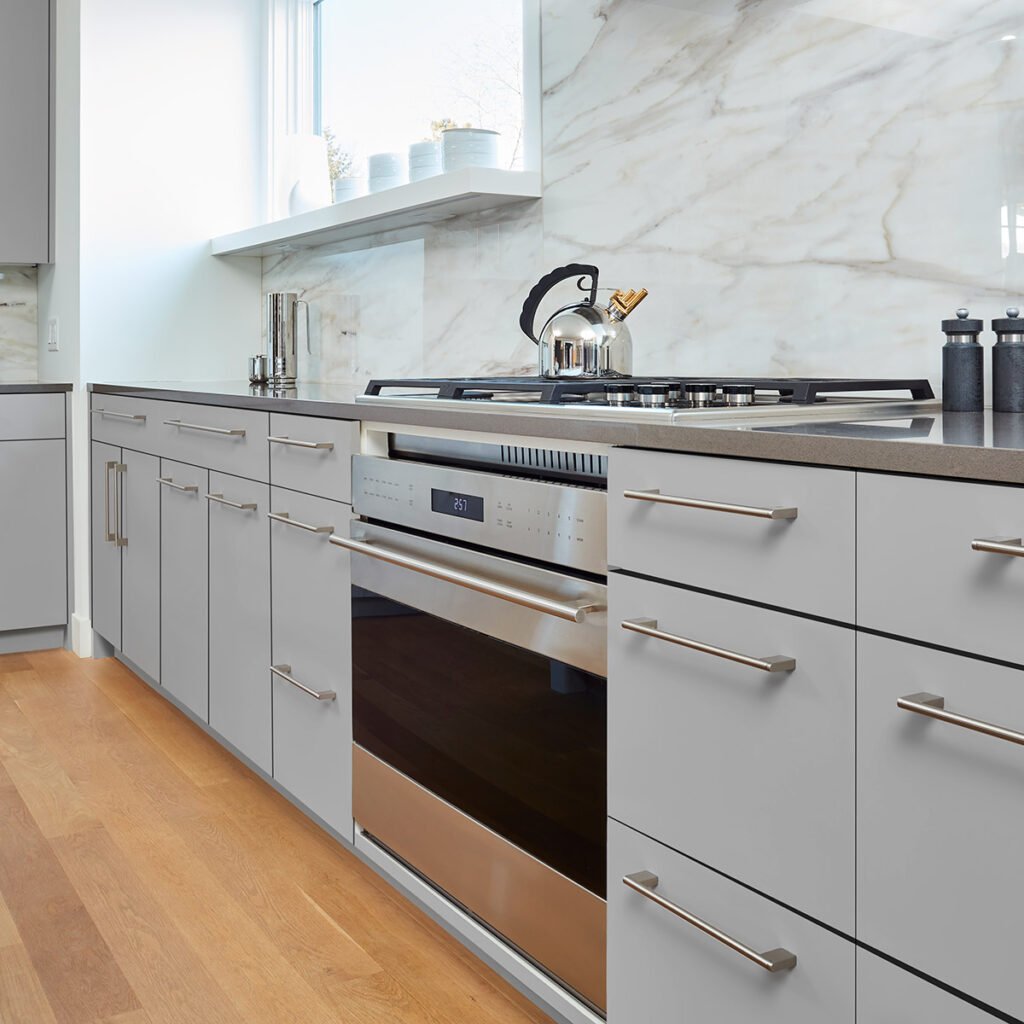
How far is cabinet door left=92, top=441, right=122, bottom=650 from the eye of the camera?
3.58 m

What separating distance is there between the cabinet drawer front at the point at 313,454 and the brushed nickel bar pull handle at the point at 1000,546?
1327 millimetres

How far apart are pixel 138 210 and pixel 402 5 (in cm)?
115

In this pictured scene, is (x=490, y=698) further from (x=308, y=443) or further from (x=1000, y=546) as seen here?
(x=1000, y=546)

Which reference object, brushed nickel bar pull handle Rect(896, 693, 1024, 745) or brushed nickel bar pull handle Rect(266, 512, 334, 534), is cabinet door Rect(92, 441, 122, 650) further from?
brushed nickel bar pull handle Rect(896, 693, 1024, 745)

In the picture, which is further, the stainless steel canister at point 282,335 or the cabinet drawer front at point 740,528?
the stainless steel canister at point 282,335

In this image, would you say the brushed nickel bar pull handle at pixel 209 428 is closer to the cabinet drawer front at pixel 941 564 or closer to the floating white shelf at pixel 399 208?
the floating white shelf at pixel 399 208

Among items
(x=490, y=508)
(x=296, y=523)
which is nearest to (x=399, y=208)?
(x=296, y=523)

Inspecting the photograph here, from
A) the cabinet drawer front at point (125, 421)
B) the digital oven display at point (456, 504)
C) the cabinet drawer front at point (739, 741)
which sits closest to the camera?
the cabinet drawer front at point (739, 741)

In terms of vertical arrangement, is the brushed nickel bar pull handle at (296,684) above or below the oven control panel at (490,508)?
below

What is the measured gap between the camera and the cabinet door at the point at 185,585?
9.43 ft

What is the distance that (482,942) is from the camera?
1.79 metres

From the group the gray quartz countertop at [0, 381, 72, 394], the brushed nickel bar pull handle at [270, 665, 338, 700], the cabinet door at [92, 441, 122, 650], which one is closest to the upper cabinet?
the gray quartz countertop at [0, 381, 72, 394]

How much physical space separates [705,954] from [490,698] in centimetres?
53

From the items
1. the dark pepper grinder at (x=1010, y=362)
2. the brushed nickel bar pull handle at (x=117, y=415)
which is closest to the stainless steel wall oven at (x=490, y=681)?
the dark pepper grinder at (x=1010, y=362)
